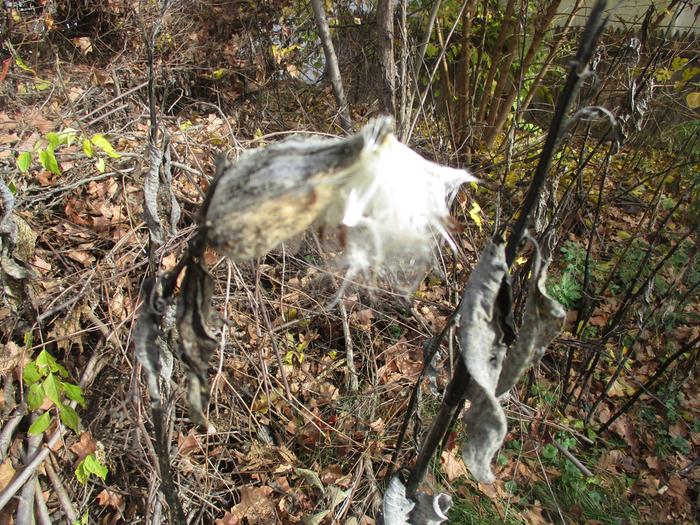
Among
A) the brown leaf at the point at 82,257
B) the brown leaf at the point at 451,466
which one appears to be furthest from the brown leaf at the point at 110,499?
the brown leaf at the point at 451,466

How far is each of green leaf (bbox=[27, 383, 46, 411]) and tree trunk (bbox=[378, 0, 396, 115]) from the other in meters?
2.10

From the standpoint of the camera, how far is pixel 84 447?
207 cm

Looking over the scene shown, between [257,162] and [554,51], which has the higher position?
[257,162]

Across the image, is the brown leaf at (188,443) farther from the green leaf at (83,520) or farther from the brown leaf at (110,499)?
the green leaf at (83,520)

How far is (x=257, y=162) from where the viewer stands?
0.62 meters

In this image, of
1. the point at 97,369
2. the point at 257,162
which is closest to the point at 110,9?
the point at 97,369

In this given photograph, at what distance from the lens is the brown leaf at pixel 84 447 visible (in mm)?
2055

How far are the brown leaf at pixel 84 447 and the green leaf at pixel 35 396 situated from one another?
19.2 inches

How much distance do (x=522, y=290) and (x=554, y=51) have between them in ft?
6.52

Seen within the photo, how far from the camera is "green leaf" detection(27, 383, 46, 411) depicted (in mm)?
1650

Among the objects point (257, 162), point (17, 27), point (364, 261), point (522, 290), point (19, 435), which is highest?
point (257, 162)

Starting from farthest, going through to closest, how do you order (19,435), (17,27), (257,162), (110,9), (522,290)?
(110,9), (17,27), (522,290), (19,435), (257,162)

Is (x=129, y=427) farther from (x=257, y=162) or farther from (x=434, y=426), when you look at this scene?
(x=257, y=162)

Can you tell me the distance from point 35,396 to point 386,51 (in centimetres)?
231
